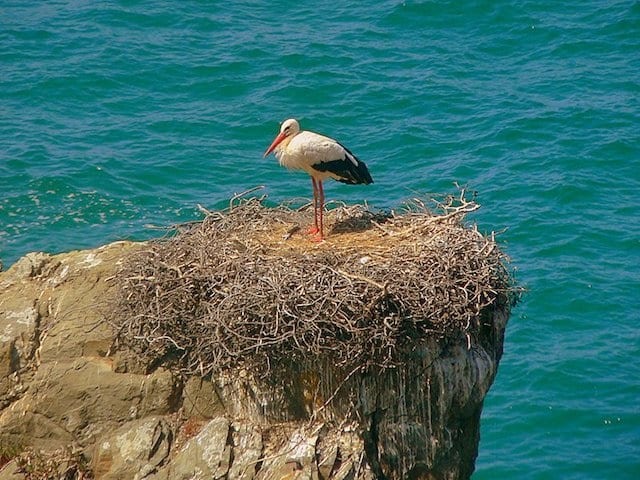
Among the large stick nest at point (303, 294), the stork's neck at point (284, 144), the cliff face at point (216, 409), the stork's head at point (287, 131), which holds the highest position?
the stork's head at point (287, 131)

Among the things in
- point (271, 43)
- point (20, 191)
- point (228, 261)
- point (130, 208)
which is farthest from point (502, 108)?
point (228, 261)

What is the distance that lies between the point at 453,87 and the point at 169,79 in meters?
5.70

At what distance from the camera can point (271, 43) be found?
1022 inches

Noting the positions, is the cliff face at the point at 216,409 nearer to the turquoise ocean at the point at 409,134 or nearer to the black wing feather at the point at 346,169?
the black wing feather at the point at 346,169

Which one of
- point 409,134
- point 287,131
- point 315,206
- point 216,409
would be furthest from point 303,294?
point 409,134

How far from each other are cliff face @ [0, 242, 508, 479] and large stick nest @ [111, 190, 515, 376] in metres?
0.26

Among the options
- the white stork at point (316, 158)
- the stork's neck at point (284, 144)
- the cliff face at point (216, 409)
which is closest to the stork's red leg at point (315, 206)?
the white stork at point (316, 158)

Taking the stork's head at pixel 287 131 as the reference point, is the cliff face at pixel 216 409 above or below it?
below

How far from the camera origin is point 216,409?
1134 centimetres

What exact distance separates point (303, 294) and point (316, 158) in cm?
227

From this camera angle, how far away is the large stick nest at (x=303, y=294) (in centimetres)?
1051

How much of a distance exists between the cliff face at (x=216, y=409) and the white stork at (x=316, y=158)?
6.27 ft

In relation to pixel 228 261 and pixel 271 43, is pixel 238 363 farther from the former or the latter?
pixel 271 43

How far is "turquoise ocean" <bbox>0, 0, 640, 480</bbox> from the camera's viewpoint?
1803 centimetres
